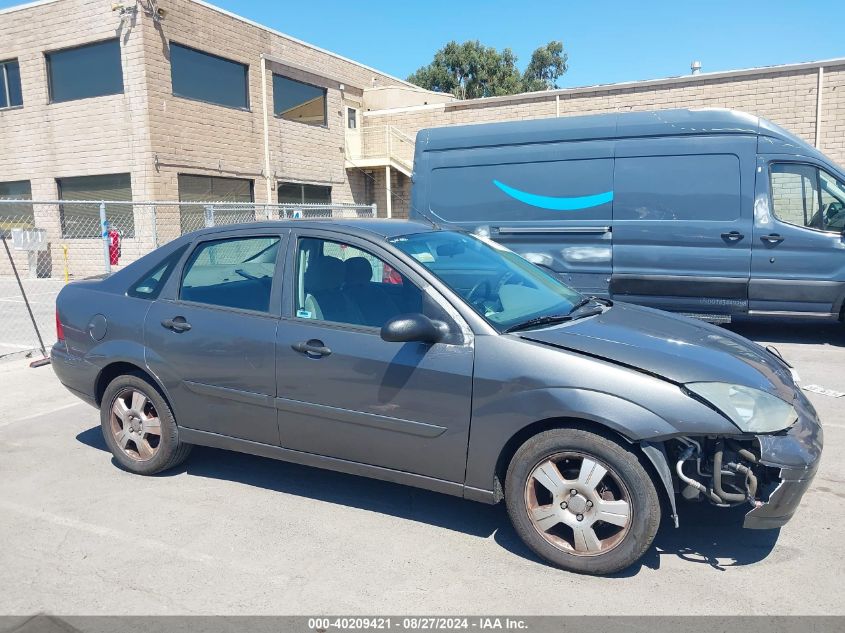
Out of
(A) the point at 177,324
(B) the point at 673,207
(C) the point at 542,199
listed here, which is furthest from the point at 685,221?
(A) the point at 177,324

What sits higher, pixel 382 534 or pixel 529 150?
pixel 529 150

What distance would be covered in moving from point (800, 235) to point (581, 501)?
20.3ft

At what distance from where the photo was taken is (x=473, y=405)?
341cm

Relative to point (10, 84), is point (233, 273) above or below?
below

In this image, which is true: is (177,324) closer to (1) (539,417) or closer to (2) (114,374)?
(2) (114,374)

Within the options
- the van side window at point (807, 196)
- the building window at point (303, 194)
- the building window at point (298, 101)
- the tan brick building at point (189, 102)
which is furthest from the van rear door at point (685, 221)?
the building window at point (298, 101)

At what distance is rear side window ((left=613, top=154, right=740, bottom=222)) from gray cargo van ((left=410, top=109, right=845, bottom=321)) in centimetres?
1

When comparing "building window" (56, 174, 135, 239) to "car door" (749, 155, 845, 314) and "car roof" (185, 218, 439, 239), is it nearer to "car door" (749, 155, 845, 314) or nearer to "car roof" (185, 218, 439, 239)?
"car roof" (185, 218, 439, 239)

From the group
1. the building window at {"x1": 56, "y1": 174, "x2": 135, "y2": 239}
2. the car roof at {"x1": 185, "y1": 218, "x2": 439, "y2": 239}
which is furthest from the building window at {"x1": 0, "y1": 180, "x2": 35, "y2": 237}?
the car roof at {"x1": 185, "y1": 218, "x2": 439, "y2": 239}

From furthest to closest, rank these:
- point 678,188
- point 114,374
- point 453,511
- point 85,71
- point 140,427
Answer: point 85,71 → point 678,188 → point 114,374 → point 140,427 → point 453,511

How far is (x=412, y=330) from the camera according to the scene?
3398mm
